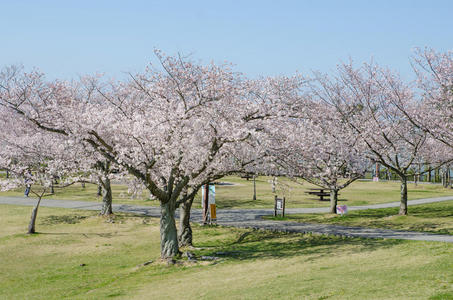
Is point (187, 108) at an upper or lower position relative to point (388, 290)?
upper

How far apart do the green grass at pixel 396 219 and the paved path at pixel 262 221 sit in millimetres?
1355

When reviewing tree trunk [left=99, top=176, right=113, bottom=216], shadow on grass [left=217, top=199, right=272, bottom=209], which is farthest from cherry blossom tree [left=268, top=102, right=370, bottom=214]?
tree trunk [left=99, top=176, right=113, bottom=216]

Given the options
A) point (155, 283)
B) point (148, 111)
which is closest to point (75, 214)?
point (148, 111)

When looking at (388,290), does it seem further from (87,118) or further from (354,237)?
(87,118)

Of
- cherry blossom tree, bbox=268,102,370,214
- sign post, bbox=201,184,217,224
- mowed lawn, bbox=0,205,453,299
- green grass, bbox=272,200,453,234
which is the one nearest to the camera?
mowed lawn, bbox=0,205,453,299

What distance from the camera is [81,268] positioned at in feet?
59.1

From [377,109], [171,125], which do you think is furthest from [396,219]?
[171,125]

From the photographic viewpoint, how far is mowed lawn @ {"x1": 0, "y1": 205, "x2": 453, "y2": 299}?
→ 37.7 ft

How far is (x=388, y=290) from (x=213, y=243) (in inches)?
453

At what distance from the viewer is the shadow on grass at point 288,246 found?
677 inches

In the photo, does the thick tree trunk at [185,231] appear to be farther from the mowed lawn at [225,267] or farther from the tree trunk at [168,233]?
the tree trunk at [168,233]

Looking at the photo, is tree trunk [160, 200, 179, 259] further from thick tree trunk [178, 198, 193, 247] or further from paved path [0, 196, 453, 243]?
paved path [0, 196, 453, 243]

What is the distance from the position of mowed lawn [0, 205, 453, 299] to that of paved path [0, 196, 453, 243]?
1.23 m

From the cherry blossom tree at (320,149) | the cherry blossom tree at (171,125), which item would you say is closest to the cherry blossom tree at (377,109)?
the cherry blossom tree at (320,149)
